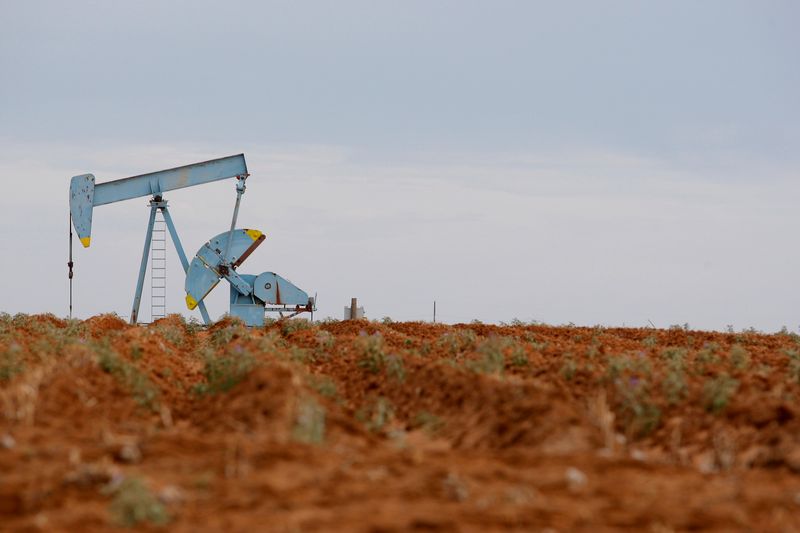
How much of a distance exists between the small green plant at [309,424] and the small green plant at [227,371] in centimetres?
242

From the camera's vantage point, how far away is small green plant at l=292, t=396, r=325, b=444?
762 cm

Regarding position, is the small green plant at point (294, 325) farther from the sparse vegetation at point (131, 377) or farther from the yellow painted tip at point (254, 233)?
the sparse vegetation at point (131, 377)

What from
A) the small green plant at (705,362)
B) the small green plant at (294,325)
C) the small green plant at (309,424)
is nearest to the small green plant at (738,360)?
the small green plant at (705,362)

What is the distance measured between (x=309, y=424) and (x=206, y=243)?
67.6 ft

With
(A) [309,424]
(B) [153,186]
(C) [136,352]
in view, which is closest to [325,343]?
(C) [136,352]

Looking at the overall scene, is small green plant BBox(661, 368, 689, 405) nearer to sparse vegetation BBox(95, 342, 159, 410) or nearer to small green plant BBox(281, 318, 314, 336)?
sparse vegetation BBox(95, 342, 159, 410)

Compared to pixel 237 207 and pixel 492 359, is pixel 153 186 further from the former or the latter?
pixel 492 359

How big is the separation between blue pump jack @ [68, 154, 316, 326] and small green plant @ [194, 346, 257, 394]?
15.0 m

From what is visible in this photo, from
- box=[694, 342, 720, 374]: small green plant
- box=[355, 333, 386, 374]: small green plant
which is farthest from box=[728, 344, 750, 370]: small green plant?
box=[355, 333, 386, 374]: small green plant

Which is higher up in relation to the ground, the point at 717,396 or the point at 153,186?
the point at 153,186

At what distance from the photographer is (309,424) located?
782cm

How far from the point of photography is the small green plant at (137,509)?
17.9 ft

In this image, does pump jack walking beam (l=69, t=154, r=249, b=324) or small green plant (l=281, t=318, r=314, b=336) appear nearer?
small green plant (l=281, t=318, r=314, b=336)

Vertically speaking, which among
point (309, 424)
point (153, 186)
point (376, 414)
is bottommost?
point (376, 414)
